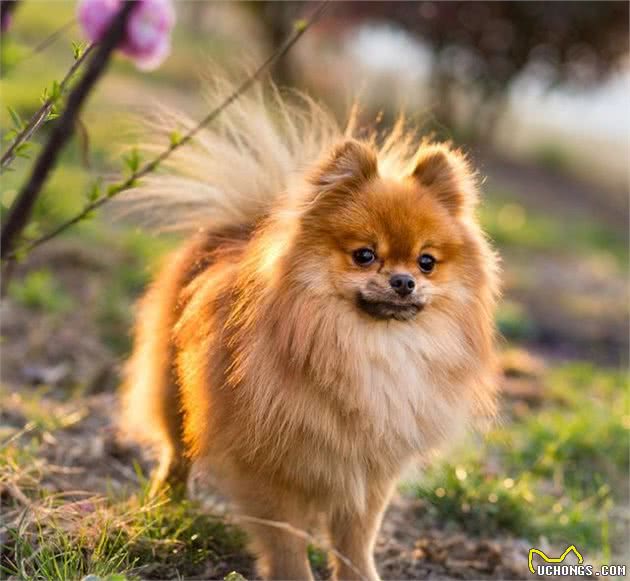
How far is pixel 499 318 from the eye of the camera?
7.22 meters

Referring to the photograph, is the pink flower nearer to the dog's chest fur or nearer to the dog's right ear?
the dog's right ear

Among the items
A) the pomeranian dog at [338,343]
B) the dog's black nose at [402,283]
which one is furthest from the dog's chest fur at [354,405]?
the dog's black nose at [402,283]

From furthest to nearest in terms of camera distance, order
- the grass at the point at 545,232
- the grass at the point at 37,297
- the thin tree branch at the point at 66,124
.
Answer: the grass at the point at 545,232 < the grass at the point at 37,297 < the thin tree branch at the point at 66,124

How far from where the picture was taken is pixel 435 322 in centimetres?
297

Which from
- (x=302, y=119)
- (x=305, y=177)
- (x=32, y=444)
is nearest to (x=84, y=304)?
(x=32, y=444)

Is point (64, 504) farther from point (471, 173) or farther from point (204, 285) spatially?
point (471, 173)

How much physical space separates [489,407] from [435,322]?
45cm

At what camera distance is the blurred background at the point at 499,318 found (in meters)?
3.28

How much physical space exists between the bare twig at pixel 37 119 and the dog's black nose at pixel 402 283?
1.05m

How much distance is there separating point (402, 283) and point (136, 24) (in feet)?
3.49

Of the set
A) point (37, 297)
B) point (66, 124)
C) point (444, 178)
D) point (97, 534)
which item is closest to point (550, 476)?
point (444, 178)

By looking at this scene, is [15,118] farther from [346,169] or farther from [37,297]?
[37,297]

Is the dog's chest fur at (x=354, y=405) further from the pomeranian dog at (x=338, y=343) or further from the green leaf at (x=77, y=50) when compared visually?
the green leaf at (x=77, y=50)

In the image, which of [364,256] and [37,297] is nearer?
[364,256]
